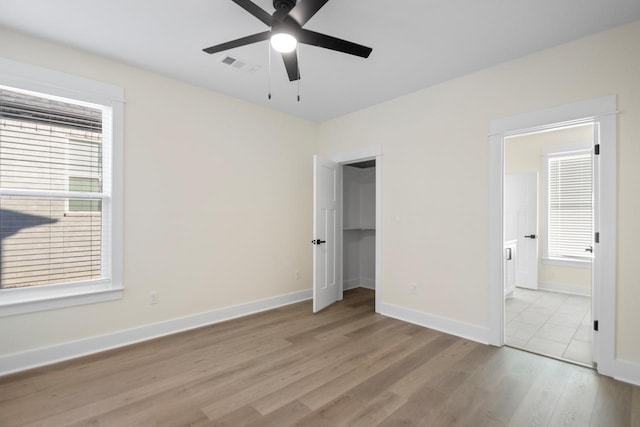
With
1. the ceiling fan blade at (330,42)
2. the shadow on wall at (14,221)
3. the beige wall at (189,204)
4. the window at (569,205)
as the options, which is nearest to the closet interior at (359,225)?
the beige wall at (189,204)

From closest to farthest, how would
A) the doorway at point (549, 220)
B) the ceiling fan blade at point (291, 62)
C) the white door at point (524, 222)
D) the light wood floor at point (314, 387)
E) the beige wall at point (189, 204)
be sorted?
the light wood floor at point (314, 387) < the ceiling fan blade at point (291, 62) < the beige wall at point (189, 204) < the doorway at point (549, 220) < the white door at point (524, 222)

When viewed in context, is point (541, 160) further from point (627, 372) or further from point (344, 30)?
point (344, 30)

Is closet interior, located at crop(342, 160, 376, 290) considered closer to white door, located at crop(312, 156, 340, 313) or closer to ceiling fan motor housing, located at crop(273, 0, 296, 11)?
white door, located at crop(312, 156, 340, 313)

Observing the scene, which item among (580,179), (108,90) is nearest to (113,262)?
(108,90)

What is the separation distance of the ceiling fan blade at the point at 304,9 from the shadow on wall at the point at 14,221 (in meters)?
2.71

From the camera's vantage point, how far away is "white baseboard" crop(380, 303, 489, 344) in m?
3.06

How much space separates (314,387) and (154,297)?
1977 millimetres

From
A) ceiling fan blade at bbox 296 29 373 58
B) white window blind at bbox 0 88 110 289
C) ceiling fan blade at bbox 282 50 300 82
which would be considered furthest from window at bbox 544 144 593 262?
white window blind at bbox 0 88 110 289

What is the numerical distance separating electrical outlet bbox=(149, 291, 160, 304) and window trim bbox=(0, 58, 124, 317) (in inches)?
11.0

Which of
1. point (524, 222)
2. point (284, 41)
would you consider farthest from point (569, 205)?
point (284, 41)

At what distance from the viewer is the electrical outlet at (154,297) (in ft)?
10.3

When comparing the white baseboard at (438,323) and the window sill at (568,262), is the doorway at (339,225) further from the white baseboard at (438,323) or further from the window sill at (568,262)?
the window sill at (568,262)

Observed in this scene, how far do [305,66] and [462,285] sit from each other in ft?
9.17

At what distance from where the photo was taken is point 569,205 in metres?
4.94
